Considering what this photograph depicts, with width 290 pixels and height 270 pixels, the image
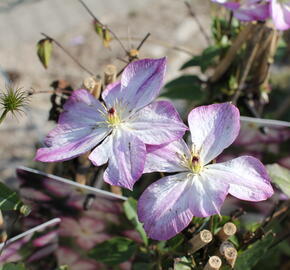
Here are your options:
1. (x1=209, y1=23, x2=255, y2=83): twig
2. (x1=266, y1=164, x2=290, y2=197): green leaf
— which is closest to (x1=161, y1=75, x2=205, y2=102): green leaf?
(x1=209, y1=23, x2=255, y2=83): twig

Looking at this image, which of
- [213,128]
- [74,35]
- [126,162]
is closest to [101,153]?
[126,162]

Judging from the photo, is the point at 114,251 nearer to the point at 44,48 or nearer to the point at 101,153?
the point at 101,153

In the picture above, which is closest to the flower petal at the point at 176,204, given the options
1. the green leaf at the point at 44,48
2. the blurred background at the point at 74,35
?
the green leaf at the point at 44,48

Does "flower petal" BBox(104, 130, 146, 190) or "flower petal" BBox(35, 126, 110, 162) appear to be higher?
"flower petal" BBox(35, 126, 110, 162)

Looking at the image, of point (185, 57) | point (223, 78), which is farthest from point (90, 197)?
point (185, 57)

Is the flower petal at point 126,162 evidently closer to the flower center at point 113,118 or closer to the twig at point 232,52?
the flower center at point 113,118

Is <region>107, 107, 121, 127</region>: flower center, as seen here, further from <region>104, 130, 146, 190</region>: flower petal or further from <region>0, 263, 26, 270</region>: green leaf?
<region>0, 263, 26, 270</region>: green leaf
